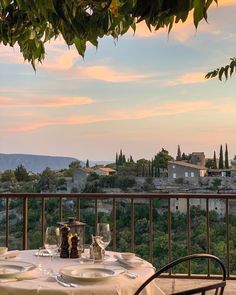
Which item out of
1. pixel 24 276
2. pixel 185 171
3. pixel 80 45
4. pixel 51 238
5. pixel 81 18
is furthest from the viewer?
pixel 185 171

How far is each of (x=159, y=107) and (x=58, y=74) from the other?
2.05m

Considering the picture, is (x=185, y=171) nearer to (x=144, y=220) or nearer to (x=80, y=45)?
(x=144, y=220)

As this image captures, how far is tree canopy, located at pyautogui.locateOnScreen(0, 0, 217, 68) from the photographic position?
3.04ft

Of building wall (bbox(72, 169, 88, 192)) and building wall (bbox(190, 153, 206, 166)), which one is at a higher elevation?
building wall (bbox(190, 153, 206, 166))

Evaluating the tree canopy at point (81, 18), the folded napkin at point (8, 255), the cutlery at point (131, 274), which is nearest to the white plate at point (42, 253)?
the folded napkin at point (8, 255)

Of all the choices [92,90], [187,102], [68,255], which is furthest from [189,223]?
[92,90]

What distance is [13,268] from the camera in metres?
2.02

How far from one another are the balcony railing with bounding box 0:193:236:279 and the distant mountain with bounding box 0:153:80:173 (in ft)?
2.47

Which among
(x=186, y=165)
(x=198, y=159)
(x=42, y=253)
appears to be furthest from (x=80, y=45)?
(x=198, y=159)

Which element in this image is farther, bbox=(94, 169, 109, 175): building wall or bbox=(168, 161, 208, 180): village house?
bbox=(94, 169, 109, 175): building wall

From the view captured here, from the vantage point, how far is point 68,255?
2293 millimetres

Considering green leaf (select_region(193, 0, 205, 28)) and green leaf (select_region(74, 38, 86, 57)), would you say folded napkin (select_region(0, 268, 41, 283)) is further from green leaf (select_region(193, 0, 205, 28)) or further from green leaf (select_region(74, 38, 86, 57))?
green leaf (select_region(193, 0, 205, 28))

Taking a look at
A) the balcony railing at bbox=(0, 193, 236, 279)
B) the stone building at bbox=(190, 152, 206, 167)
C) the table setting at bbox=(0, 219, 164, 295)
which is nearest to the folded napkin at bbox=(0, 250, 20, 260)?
the table setting at bbox=(0, 219, 164, 295)

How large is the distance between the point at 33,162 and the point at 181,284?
121 inches
